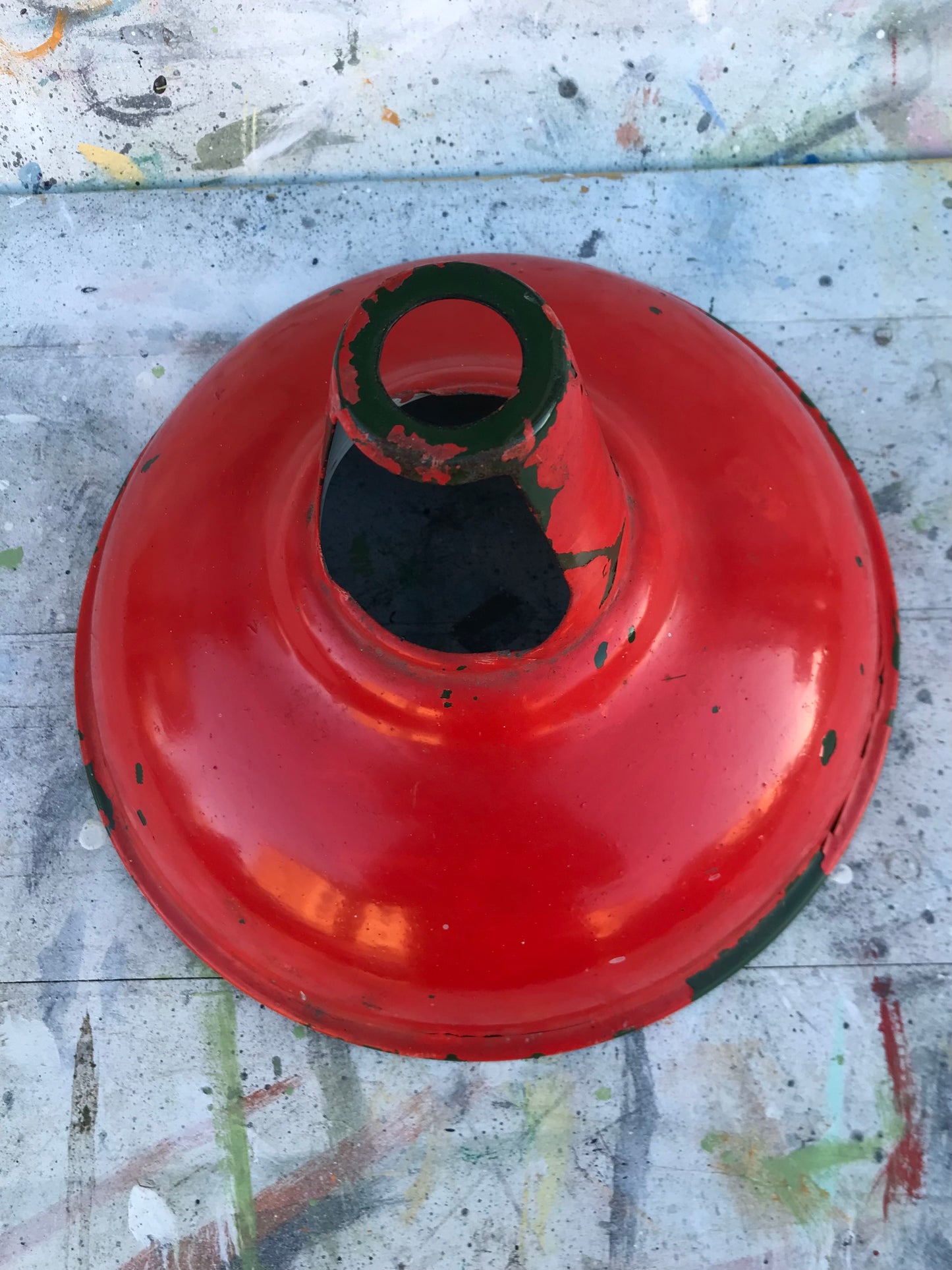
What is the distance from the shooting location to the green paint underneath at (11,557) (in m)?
1.93

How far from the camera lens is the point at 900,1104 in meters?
1.76

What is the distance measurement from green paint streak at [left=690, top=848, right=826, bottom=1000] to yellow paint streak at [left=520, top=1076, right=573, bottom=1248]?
1.81ft

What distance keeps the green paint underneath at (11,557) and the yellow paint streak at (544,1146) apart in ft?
4.76

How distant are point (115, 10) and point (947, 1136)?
9.29 feet

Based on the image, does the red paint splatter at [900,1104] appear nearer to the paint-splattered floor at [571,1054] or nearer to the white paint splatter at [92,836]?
the paint-splattered floor at [571,1054]

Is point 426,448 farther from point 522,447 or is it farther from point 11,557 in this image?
point 11,557

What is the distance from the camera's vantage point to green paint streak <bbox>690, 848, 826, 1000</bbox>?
4.35 ft

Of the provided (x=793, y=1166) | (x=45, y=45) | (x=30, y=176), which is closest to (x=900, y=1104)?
(x=793, y=1166)

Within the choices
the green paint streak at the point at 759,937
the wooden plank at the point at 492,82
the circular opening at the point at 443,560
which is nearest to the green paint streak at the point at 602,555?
the circular opening at the point at 443,560

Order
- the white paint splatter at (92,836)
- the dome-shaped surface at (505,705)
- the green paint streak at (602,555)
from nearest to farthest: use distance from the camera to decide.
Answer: the green paint streak at (602,555)
the dome-shaped surface at (505,705)
the white paint splatter at (92,836)

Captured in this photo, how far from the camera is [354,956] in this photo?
112 centimetres

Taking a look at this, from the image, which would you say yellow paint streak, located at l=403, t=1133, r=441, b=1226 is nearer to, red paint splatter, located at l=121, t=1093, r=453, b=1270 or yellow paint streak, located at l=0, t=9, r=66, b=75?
red paint splatter, located at l=121, t=1093, r=453, b=1270

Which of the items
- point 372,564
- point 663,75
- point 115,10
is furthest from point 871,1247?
point 115,10

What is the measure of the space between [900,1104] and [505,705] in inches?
53.1
